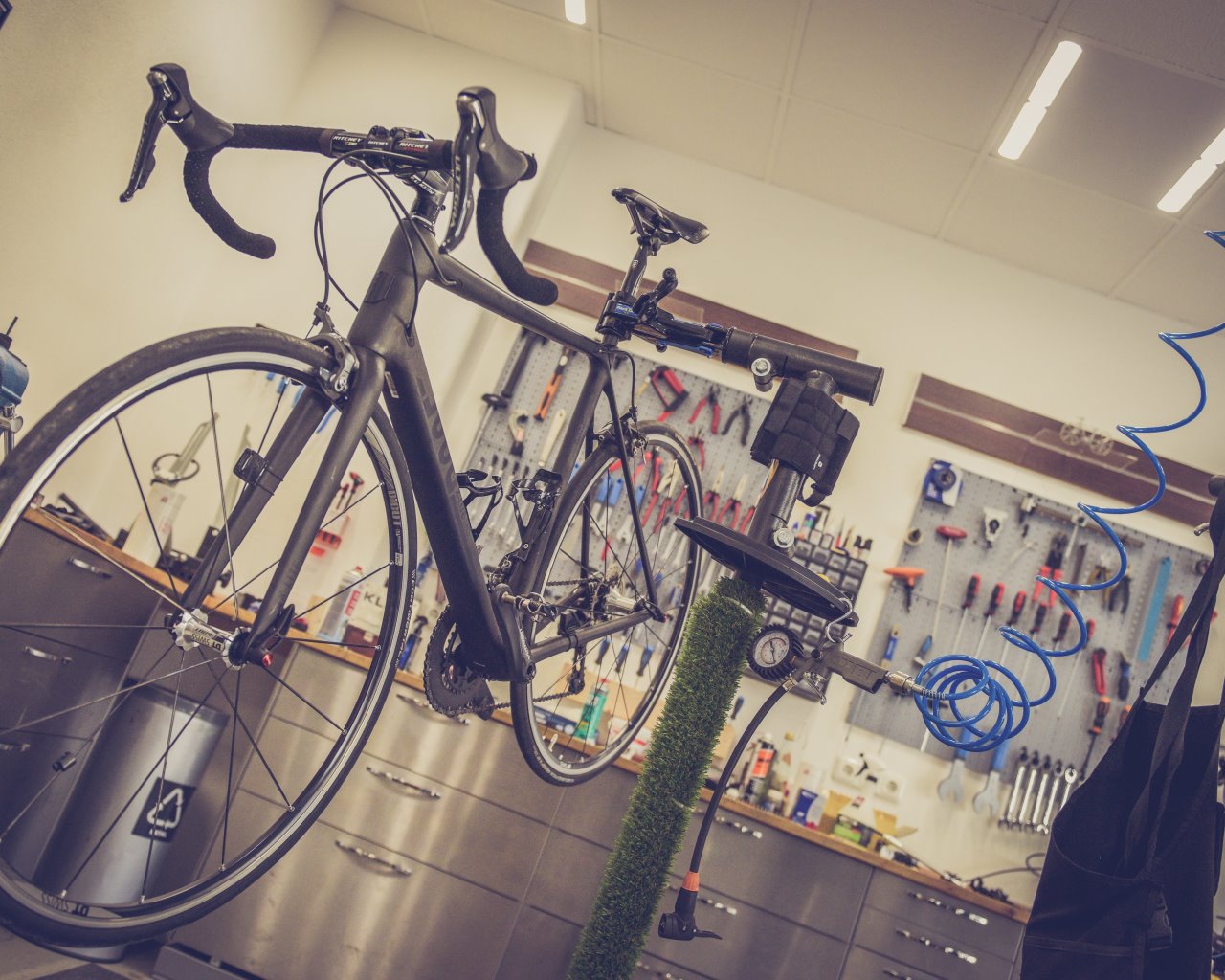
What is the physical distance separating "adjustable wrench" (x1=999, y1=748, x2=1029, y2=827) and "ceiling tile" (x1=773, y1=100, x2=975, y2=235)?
2.16 meters

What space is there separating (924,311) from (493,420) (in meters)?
1.88

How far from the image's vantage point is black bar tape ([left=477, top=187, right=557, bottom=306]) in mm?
1007

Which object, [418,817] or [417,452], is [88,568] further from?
[417,452]

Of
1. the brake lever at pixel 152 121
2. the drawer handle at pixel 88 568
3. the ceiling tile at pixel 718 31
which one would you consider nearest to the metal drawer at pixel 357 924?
the drawer handle at pixel 88 568

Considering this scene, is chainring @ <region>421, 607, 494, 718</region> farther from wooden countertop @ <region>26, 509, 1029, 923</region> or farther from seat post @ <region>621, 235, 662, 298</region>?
wooden countertop @ <region>26, 509, 1029, 923</region>

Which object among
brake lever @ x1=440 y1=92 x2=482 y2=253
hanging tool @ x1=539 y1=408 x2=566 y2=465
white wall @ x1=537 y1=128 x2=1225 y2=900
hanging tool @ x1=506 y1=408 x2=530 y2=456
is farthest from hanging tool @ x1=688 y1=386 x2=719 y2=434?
brake lever @ x1=440 y1=92 x2=482 y2=253

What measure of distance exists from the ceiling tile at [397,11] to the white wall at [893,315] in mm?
801

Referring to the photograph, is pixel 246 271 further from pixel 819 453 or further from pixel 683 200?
pixel 819 453

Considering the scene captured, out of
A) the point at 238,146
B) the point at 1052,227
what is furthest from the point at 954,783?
the point at 238,146

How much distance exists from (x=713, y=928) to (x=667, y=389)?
194 centimetres

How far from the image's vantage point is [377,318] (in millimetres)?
1052

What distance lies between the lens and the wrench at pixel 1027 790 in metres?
2.99

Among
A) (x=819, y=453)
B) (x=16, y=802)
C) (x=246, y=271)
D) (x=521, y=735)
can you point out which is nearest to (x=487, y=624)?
(x=521, y=735)

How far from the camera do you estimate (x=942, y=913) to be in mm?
2492
